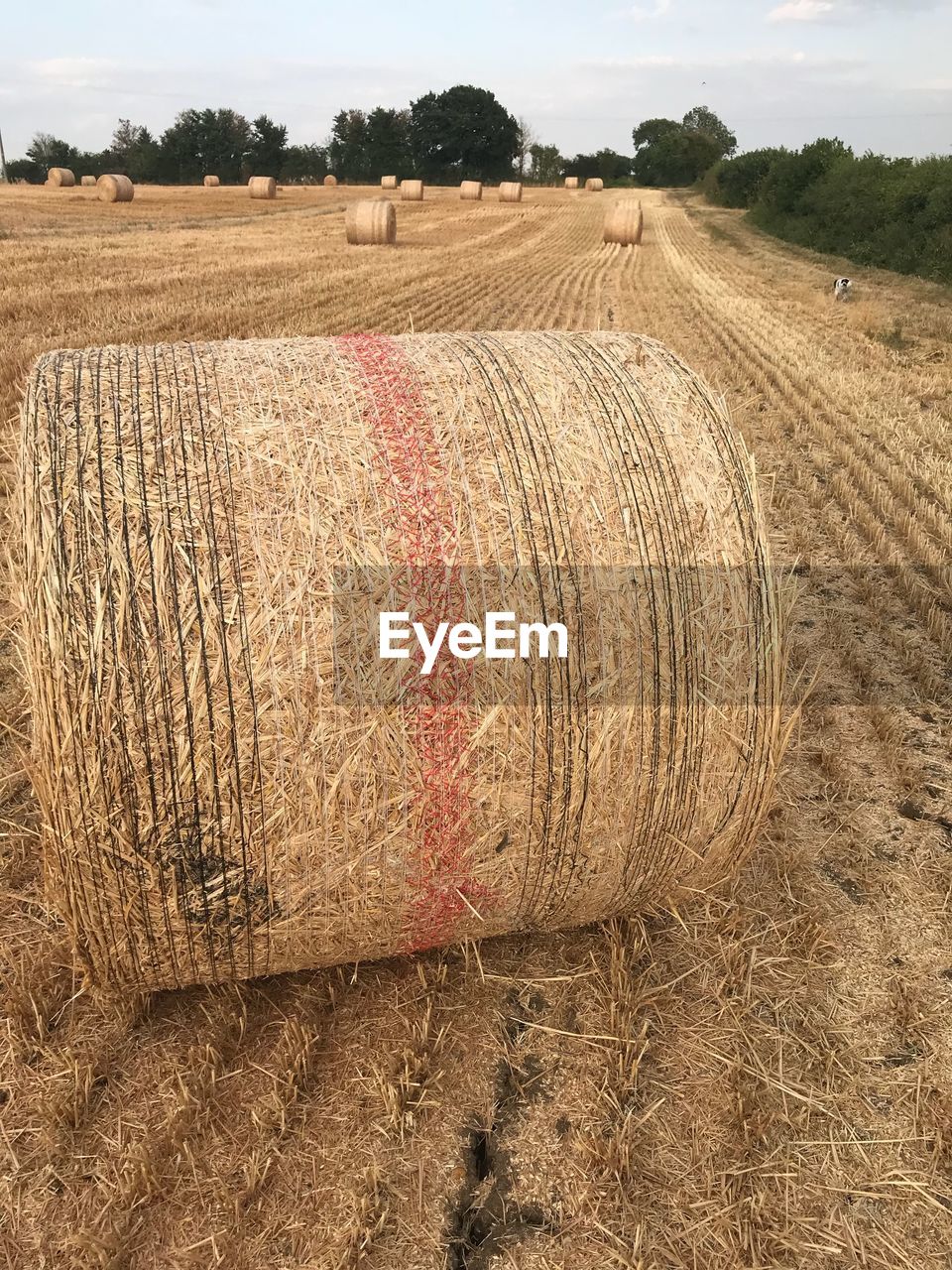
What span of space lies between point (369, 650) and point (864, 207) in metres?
30.0

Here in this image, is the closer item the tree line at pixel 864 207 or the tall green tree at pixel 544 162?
the tree line at pixel 864 207

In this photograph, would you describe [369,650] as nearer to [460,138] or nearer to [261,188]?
[261,188]

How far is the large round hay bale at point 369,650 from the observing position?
2178mm

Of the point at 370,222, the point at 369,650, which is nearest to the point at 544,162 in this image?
the point at 370,222

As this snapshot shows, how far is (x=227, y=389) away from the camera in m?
2.54

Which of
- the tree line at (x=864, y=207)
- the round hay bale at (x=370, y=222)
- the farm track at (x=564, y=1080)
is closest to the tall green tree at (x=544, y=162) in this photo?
the tree line at (x=864, y=207)

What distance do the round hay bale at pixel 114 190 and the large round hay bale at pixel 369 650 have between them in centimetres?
3486

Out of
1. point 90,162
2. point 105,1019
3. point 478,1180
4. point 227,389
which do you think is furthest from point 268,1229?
point 90,162

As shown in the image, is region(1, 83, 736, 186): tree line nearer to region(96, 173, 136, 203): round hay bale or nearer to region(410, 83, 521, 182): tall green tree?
region(410, 83, 521, 182): tall green tree

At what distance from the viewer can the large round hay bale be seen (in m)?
2.18

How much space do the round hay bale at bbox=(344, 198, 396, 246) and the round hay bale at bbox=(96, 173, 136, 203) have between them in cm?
1552

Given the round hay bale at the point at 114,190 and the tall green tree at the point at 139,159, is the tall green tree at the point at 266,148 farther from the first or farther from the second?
the round hay bale at the point at 114,190

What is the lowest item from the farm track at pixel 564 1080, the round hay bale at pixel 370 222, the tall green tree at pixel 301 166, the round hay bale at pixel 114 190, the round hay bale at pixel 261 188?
the farm track at pixel 564 1080

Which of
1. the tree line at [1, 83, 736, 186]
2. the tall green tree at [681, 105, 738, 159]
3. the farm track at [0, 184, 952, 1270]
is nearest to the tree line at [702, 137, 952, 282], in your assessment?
the farm track at [0, 184, 952, 1270]
